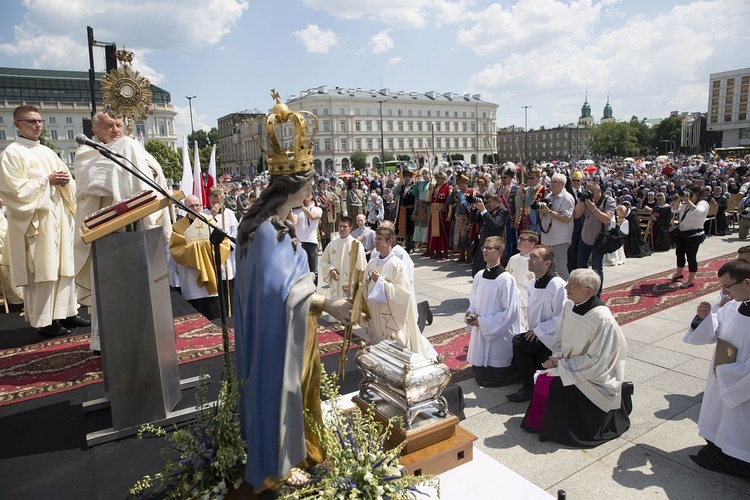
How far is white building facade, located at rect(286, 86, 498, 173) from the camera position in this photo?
95.6 metres

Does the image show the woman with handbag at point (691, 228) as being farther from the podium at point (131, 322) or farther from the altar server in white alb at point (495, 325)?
the podium at point (131, 322)

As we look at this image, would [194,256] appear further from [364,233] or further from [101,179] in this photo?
[364,233]

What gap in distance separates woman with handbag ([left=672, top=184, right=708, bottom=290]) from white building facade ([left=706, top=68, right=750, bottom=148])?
111 meters

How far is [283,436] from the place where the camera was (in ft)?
7.66

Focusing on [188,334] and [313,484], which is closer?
[313,484]

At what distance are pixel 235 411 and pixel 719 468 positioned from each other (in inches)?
138

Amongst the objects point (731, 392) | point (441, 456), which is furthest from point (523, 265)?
point (441, 456)

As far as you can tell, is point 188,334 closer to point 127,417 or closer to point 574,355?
point 127,417

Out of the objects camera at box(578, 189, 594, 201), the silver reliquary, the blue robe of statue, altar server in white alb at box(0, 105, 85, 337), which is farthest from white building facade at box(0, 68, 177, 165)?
the blue robe of statue

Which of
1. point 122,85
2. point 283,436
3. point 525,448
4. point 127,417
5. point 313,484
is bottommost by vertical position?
point 525,448

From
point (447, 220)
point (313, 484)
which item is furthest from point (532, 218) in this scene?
point (313, 484)

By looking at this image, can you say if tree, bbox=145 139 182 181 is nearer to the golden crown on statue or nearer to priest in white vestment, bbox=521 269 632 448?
priest in white vestment, bbox=521 269 632 448

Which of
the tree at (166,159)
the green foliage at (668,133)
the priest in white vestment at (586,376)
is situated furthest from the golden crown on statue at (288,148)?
the green foliage at (668,133)

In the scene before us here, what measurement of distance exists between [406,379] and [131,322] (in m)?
2.15
